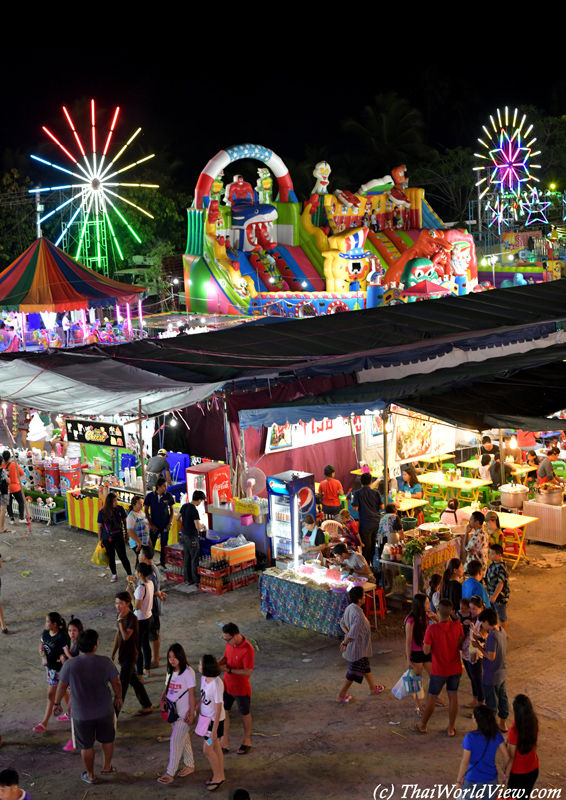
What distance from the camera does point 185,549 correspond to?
12.0 metres

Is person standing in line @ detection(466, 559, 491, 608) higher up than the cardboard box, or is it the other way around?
person standing in line @ detection(466, 559, 491, 608)

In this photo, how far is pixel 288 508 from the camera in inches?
472

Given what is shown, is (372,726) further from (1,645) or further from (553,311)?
(553,311)

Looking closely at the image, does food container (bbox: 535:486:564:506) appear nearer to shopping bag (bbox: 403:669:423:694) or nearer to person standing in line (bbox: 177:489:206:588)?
person standing in line (bbox: 177:489:206:588)

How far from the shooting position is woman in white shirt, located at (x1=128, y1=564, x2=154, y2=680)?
340 inches

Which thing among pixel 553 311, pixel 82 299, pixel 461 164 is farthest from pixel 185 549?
pixel 461 164

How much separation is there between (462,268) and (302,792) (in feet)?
79.5

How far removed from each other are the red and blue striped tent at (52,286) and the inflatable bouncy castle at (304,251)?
19.1 ft

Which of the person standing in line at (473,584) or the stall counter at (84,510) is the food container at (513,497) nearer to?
the person standing in line at (473,584)

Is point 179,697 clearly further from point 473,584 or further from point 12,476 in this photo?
point 12,476

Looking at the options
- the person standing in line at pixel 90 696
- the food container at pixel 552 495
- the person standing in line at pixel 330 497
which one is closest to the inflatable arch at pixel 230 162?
the person standing in line at pixel 330 497

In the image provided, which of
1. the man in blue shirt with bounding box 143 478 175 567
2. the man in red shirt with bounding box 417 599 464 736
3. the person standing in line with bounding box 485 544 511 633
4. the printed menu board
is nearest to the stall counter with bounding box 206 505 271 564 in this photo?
the man in blue shirt with bounding box 143 478 175 567

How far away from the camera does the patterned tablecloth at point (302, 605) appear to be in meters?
10.0

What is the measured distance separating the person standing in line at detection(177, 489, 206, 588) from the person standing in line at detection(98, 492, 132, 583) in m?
0.88
